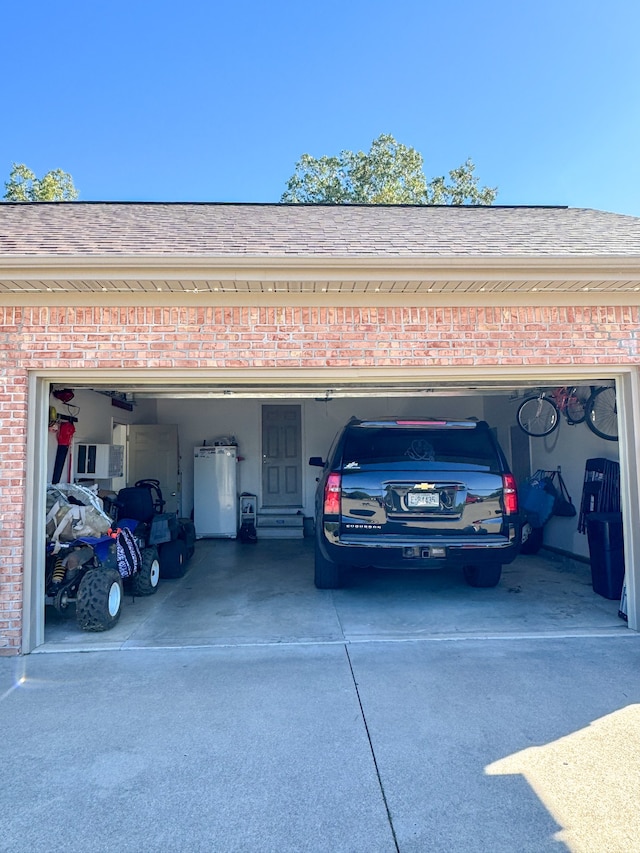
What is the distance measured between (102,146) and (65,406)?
15.5 meters

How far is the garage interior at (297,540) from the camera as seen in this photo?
500 cm

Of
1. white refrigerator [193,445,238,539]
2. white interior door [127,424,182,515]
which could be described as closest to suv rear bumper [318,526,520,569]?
white refrigerator [193,445,238,539]

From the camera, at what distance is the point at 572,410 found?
7.27 meters

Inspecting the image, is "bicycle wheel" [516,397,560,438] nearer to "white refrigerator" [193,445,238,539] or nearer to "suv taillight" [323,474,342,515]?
"suv taillight" [323,474,342,515]

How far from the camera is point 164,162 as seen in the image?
19.1 meters

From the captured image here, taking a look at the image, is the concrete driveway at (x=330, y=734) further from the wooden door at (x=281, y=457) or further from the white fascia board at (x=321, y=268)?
the wooden door at (x=281, y=457)

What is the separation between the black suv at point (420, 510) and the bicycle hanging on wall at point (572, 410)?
6.21 ft

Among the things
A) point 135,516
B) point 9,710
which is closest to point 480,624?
point 9,710

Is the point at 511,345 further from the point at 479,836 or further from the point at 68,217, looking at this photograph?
the point at 68,217

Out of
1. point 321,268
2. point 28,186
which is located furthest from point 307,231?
point 28,186

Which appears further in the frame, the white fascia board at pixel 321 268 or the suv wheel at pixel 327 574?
the suv wheel at pixel 327 574

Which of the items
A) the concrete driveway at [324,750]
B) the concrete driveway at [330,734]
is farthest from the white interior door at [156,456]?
the concrete driveway at [324,750]

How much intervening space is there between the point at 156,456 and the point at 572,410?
7.21m

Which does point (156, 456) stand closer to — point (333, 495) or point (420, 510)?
point (333, 495)
